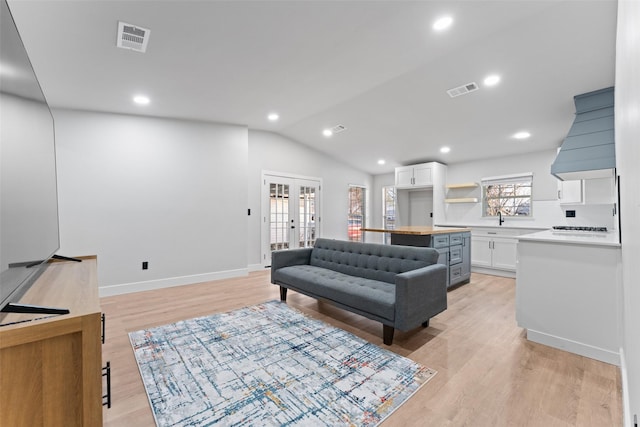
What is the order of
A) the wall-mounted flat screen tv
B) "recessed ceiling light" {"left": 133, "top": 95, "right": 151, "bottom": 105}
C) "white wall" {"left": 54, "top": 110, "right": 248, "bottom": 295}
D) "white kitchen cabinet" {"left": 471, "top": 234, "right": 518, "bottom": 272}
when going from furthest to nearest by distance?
"white kitchen cabinet" {"left": 471, "top": 234, "right": 518, "bottom": 272}, "white wall" {"left": 54, "top": 110, "right": 248, "bottom": 295}, "recessed ceiling light" {"left": 133, "top": 95, "right": 151, "bottom": 105}, the wall-mounted flat screen tv

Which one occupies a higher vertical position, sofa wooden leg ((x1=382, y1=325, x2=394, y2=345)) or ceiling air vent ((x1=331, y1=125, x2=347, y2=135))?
ceiling air vent ((x1=331, y1=125, x2=347, y2=135))

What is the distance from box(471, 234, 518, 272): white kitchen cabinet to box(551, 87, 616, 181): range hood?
1.77 metres

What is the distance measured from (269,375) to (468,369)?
1.49m

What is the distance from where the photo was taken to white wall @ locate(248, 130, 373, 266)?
5.57 metres

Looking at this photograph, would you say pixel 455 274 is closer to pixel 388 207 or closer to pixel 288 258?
pixel 288 258

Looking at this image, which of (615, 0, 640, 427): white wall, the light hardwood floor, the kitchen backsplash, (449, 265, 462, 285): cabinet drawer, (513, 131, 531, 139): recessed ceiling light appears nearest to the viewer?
(615, 0, 640, 427): white wall

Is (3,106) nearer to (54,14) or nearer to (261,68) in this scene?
(54,14)

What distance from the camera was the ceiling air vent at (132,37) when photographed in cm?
237

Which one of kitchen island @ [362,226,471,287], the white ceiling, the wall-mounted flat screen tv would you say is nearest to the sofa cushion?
kitchen island @ [362,226,471,287]

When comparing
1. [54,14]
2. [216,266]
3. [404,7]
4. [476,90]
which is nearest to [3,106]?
[54,14]

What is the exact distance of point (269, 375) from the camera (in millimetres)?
1979

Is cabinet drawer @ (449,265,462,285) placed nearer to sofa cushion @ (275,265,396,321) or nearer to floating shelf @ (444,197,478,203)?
sofa cushion @ (275,265,396,321)

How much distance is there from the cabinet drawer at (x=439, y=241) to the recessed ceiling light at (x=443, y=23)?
8.01ft

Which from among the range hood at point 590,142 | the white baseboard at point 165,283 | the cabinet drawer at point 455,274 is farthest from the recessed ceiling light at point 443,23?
the white baseboard at point 165,283
